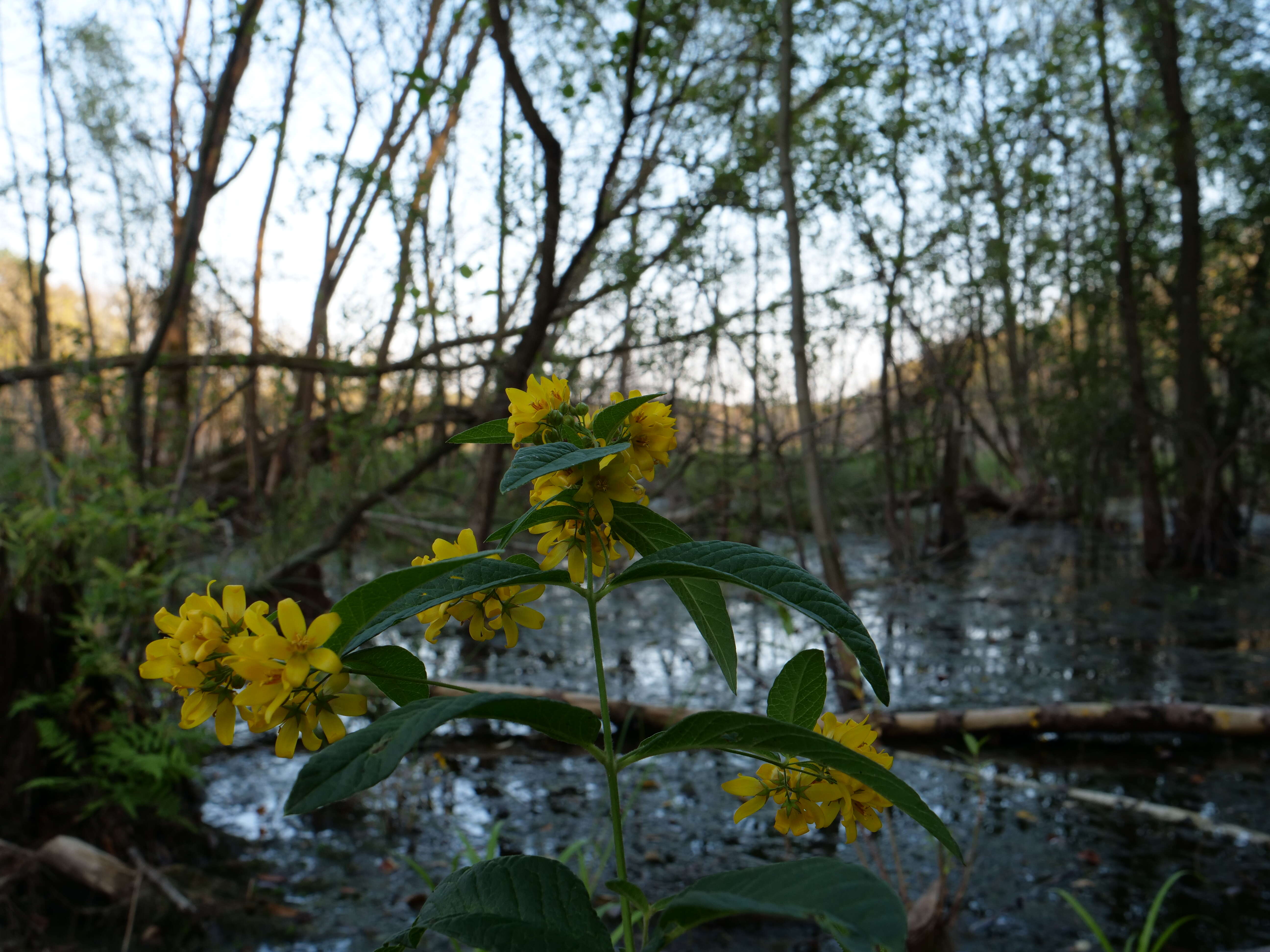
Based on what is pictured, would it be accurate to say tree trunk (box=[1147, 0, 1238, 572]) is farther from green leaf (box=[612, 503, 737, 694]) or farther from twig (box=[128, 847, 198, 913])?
twig (box=[128, 847, 198, 913])

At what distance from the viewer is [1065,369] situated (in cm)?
919

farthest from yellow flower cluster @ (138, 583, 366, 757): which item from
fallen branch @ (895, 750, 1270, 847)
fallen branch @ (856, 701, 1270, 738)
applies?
fallen branch @ (856, 701, 1270, 738)

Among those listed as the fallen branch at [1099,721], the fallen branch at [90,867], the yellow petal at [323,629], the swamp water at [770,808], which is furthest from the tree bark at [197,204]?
the fallen branch at [1099,721]

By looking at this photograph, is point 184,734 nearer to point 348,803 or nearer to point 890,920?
point 348,803

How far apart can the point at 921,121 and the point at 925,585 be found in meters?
3.97

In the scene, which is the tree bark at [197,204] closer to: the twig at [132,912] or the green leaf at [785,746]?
the twig at [132,912]

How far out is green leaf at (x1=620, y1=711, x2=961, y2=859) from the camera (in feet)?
1.42

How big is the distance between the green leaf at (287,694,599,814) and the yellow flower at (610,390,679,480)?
0.19 m

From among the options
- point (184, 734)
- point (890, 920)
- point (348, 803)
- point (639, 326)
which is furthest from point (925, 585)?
point (890, 920)

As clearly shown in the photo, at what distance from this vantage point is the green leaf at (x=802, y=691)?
0.60 metres

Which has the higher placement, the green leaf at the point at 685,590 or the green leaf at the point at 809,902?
the green leaf at the point at 685,590

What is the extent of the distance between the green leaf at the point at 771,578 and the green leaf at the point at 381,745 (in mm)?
99

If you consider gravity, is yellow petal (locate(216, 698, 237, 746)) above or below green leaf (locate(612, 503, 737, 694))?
below

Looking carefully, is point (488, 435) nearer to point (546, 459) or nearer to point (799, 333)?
point (546, 459)
